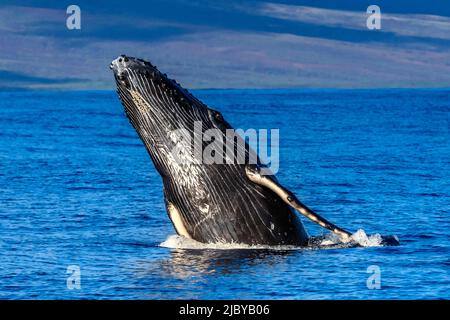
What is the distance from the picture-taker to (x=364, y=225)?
22797 mm

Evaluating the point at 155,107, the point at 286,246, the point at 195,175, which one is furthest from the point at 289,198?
the point at 155,107

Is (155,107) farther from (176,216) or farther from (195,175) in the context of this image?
(176,216)

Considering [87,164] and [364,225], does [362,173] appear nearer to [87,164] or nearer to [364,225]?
[87,164]

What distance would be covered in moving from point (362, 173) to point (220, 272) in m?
21.0

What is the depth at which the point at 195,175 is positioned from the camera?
58.1 feet

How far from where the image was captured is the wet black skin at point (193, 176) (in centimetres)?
1759

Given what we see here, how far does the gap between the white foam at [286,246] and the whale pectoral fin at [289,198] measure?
1.14 m

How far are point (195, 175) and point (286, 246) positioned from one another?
2.33 meters

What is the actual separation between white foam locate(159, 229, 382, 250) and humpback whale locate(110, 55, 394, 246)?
0.35ft

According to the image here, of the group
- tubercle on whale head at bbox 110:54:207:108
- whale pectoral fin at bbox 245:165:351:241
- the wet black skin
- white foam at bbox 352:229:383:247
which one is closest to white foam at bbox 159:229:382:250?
white foam at bbox 352:229:383:247

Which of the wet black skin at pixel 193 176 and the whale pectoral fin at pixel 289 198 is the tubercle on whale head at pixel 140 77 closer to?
the wet black skin at pixel 193 176

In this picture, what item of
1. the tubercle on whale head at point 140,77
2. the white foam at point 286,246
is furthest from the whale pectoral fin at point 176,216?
the tubercle on whale head at point 140,77

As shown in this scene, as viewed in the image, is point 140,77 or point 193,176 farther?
point 193,176
